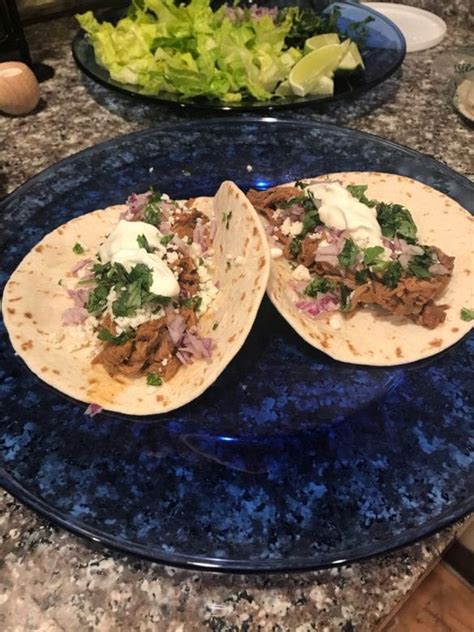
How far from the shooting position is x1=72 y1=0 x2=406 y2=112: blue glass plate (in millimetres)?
2805

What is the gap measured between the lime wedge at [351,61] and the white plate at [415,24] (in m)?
0.80

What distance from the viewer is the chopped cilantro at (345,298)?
2061mm

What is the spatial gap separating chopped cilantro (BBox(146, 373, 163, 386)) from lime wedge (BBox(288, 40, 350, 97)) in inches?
67.0

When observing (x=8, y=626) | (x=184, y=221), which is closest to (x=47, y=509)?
(x=8, y=626)

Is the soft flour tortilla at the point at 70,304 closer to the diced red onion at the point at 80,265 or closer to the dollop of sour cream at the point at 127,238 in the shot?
the diced red onion at the point at 80,265

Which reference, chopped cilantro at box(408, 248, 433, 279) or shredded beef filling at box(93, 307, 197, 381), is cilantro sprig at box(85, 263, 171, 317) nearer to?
shredded beef filling at box(93, 307, 197, 381)

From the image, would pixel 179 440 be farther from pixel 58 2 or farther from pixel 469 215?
pixel 58 2

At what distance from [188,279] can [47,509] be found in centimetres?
97

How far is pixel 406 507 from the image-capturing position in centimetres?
140

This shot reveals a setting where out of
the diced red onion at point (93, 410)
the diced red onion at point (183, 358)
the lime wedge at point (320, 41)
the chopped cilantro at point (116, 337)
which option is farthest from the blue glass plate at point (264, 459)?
the lime wedge at point (320, 41)

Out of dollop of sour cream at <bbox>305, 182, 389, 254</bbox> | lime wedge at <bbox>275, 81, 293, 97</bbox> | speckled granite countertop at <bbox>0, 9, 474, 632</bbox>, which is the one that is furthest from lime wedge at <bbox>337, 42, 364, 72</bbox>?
speckled granite countertop at <bbox>0, 9, 474, 632</bbox>

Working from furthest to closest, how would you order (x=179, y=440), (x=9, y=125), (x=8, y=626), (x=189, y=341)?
(x=9, y=125), (x=189, y=341), (x=179, y=440), (x=8, y=626)

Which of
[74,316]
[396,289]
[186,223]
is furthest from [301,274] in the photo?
[74,316]

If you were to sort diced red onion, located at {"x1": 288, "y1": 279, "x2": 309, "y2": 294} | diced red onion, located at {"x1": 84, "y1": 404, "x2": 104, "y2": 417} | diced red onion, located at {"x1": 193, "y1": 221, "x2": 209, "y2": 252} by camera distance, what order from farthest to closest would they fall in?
diced red onion, located at {"x1": 193, "y1": 221, "x2": 209, "y2": 252}
diced red onion, located at {"x1": 288, "y1": 279, "x2": 309, "y2": 294}
diced red onion, located at {"x1": 84, "y1": 404, "x2": 104, "y2": 417}
